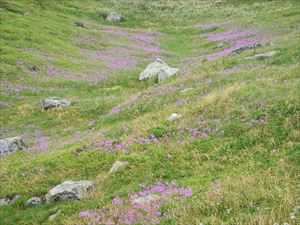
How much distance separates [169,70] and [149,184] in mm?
22934

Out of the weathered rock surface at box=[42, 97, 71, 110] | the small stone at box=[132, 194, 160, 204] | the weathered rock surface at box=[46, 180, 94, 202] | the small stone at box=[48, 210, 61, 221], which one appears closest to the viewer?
the small stone at box=[132, 194, 160, 204]

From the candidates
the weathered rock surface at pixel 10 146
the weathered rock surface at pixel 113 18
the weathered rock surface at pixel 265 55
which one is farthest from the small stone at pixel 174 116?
the weathered rock surface at pixel 113 18

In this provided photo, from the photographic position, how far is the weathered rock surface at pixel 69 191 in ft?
40.2

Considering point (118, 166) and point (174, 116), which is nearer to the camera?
point (118, 166)

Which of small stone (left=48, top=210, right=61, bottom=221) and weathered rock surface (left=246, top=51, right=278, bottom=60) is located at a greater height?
weathered rock surface (left=246, top=51, right=278, bottom=60)

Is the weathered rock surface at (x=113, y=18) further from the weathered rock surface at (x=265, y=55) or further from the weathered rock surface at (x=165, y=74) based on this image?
the weathered rock surface at (x=265, y=55)

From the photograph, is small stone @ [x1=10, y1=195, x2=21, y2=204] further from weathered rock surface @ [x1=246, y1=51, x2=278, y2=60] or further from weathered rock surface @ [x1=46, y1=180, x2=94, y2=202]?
weathered rock surface @ [x1=246, y1=51, x2=278, y2=60]

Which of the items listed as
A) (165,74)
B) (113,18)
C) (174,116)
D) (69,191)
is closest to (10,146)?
(69,191)

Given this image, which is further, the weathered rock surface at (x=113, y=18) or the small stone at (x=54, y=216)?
the weathered rock surface at (x=113, y=18)

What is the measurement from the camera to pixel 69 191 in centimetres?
1233

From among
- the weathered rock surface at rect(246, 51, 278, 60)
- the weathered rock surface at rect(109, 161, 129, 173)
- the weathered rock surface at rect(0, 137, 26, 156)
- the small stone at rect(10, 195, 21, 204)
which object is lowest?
the weathered rock surface at rect(0, 137, 26, 156)

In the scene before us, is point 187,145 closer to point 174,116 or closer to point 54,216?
point 174,116

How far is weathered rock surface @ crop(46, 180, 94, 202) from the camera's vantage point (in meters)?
12.3

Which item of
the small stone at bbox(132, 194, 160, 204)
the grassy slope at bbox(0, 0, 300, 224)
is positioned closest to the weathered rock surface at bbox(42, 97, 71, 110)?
the grassy slope at bbox(0, 0, 300, 224)
